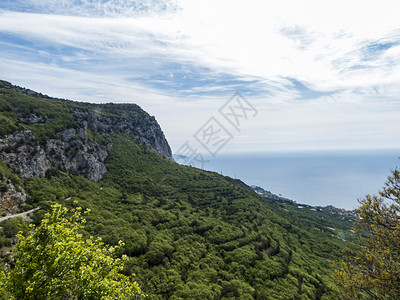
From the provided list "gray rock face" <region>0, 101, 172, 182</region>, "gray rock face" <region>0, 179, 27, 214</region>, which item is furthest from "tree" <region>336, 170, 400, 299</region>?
"gray rock face" <region>0, 101, 172, 182</region>

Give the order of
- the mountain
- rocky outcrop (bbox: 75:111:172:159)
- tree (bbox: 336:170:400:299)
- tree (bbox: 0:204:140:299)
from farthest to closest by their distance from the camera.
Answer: rocky outcrop (bbox: 75:111:172:159)
the mountain
tree (bbox: 336:170:400:299)
tree (bbox: 0:204:140:299)

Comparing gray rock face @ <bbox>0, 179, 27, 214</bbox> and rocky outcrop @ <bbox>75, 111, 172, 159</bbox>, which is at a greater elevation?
rocky outcrop @ <bbox>75, 111, 172, 159</bbox>

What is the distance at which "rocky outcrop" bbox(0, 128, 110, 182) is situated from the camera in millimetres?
46531

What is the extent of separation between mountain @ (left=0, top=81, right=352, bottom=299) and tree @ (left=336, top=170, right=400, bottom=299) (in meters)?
22.9

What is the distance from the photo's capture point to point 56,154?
60625 millimetres

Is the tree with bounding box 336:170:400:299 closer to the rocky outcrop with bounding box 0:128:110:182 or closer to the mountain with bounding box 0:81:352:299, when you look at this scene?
the mountain with bounding box 0:81:352:299

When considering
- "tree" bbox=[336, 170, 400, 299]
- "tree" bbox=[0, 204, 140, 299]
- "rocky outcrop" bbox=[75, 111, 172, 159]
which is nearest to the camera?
"tree" bbox=[0, 204, 140, 299]

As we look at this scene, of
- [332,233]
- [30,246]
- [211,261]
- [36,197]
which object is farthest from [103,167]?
[332,233]

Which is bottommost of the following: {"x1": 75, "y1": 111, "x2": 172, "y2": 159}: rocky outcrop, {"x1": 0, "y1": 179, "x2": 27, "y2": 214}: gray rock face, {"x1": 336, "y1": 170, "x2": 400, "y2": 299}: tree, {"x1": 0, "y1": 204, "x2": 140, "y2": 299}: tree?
{"x1": 0, "y1": 179, "x2": 27, "y2": 214}: gray rock face

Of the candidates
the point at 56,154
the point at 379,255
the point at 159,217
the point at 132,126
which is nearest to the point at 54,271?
the point at 379,255

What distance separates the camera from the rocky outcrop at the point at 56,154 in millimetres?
46531

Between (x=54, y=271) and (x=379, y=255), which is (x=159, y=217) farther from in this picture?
(x=379, y=255)

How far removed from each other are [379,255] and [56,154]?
76605 mm

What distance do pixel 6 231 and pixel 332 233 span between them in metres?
115
